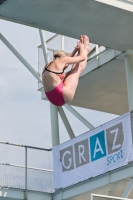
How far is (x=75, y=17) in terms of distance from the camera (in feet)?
55.5

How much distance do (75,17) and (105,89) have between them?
815 centimetres

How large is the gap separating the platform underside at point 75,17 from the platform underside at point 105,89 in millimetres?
4767

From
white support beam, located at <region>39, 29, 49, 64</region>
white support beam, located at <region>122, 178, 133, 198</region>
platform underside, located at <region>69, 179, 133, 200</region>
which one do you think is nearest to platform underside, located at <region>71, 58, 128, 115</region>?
white support beam, located at <region>39, 29, 49, 64</region>

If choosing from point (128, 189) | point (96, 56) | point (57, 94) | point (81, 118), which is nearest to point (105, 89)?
point (81, 118)

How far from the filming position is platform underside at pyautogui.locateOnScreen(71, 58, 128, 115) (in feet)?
76.8

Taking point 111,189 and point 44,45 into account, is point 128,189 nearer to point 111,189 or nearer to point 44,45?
point 111,189

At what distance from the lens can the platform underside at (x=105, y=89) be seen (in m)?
23.4

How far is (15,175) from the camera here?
21.8 meters

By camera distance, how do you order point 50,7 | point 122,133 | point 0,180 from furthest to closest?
point 0,180 < point 122,133 < point 50,7

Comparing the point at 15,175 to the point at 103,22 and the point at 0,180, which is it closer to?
the point at 0,180

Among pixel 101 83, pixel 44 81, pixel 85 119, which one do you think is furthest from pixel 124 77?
pixel 44 81

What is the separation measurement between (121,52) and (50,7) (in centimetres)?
642

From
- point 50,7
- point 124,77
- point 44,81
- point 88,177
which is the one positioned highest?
point 124,77

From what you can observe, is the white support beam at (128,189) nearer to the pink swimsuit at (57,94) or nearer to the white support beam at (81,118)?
the white support beam at (81,118)
